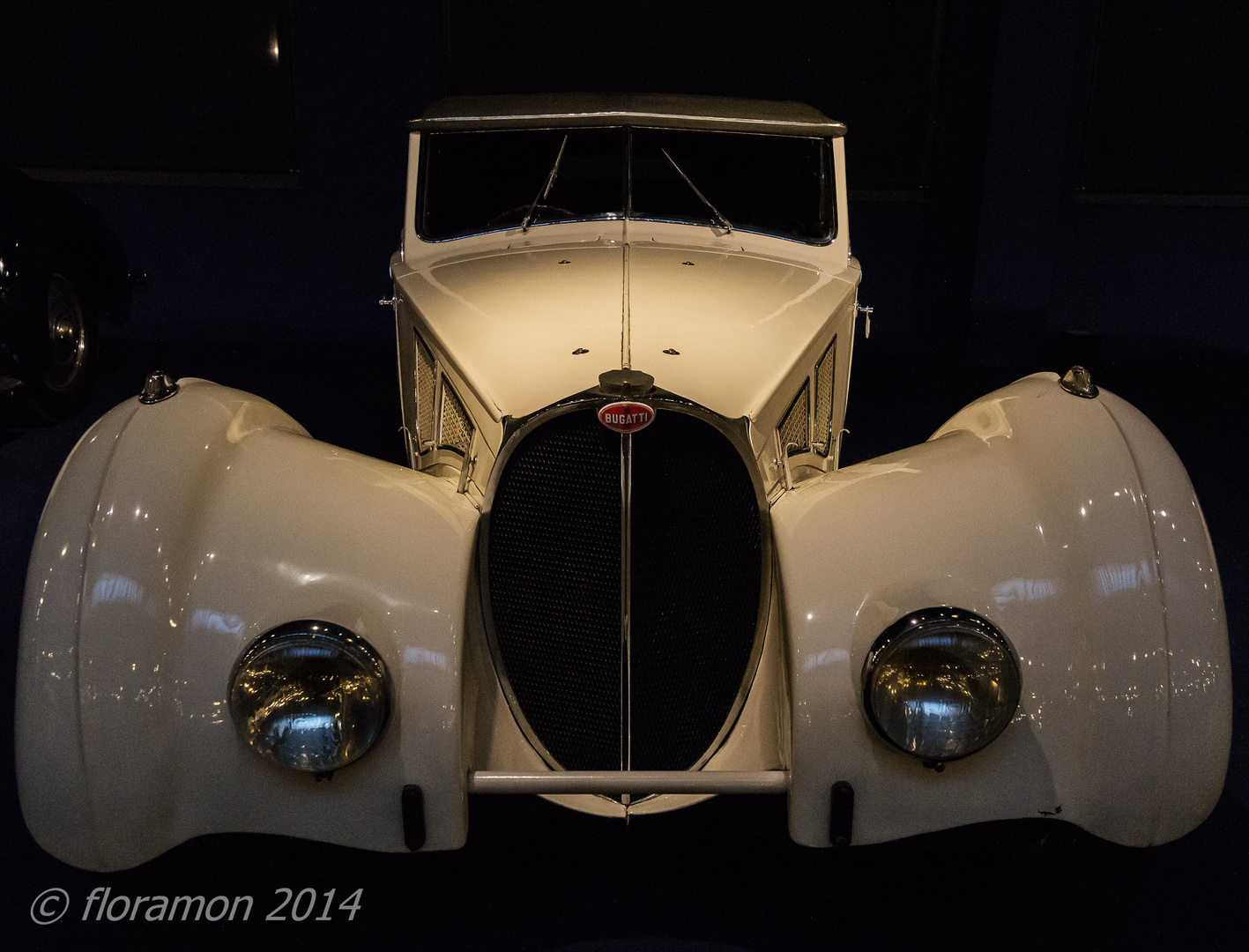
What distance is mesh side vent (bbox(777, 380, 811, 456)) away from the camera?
239cm

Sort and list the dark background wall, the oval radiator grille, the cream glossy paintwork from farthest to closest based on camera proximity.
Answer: the dark background wall < the cream glossy paintwork < the oval radiator grille

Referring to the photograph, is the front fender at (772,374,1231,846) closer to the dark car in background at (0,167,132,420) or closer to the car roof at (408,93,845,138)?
the car roof at (408,93,845,138)

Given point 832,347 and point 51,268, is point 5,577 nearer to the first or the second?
point 51,268

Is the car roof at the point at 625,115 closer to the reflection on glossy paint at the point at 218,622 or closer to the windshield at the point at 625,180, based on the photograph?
the windshield at the point at 625,180

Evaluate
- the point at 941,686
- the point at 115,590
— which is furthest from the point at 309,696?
the point at 941,686

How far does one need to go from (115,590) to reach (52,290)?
12.4ft

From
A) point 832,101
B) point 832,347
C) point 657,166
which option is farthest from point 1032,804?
point 832,101

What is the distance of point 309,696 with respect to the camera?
1.71m

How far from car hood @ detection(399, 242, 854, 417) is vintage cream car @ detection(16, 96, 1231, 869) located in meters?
0.02

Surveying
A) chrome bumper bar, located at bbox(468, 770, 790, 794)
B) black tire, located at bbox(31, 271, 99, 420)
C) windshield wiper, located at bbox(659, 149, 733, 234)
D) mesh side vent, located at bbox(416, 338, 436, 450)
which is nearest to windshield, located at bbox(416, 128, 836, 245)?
windshield wiper, located at bbox(659, 149, 733, 234)

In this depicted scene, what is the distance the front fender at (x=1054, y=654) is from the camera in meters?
1.76

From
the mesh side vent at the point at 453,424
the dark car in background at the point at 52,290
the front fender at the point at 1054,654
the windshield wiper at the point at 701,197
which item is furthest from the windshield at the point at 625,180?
the dark car in background at the point at 52,290

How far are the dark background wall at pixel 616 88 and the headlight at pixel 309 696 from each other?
5150mm

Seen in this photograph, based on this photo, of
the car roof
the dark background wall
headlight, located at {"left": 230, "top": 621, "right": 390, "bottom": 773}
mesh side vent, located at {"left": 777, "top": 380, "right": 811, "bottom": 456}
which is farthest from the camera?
the dark background wall
